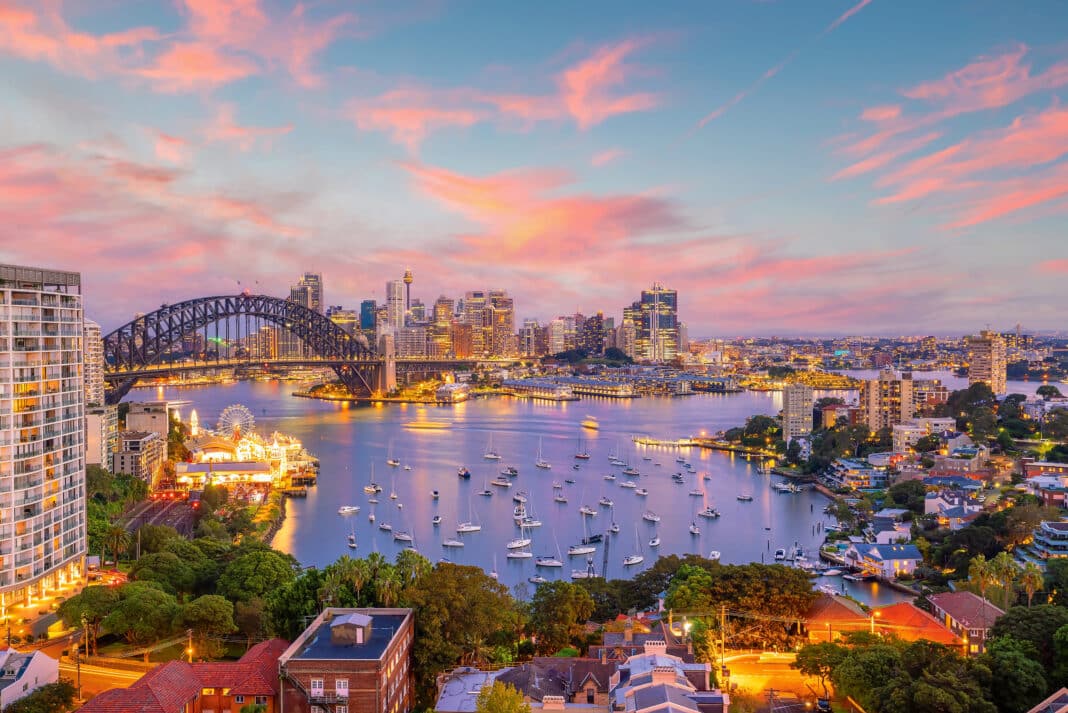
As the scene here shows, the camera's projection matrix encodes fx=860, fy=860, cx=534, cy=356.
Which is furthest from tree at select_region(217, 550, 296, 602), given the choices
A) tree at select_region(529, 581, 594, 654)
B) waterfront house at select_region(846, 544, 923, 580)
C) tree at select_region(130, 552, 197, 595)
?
waterfront house at select_region(846, 544, 923, 580)

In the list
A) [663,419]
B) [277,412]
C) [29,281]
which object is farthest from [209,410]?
[29,281]

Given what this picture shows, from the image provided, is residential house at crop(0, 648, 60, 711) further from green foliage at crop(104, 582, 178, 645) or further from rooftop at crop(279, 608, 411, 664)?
rooftop at crop(279, 608, 411, 664)

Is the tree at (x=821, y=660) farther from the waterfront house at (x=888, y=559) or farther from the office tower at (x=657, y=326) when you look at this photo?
the office tower at (x=657, y=326)

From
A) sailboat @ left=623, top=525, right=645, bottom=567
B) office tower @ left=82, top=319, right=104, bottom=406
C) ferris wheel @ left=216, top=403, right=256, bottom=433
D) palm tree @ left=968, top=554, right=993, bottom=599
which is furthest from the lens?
ferris wheel @ left=216, top=403, right=256, bottom=433

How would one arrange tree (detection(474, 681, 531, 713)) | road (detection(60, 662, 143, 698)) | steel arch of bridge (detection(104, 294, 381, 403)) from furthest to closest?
steel arch of bridge (detection(104, 294, 381, 403))
road (detection(60, 662, 143, 698))
tree (detection(474, 681, 531, 713))

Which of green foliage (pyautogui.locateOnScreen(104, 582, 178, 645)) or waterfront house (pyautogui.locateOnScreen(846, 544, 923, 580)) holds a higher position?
green foliage (pyautogui.locateOnScreen(104, 582, 178, 645))

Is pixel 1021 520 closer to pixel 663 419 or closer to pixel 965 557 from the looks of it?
pixel 965 557

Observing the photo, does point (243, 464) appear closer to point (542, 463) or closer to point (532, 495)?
point (532, 495)
